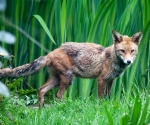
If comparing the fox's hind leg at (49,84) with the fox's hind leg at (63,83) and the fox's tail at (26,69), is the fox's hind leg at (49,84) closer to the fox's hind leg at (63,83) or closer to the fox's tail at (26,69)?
the fox's hind leg at (63,83)

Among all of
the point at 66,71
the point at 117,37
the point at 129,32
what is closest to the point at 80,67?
the point at 66,71

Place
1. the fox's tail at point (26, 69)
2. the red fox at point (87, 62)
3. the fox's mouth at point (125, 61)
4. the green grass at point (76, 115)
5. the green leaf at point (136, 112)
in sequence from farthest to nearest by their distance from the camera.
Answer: the red fox at point (87, 62), the fox's mouth at point (125, 61), the fox's tail at point (26, 69), the green grass at point (76, 115), the green leaf at point (136, 112)

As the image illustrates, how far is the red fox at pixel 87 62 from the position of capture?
277 inches

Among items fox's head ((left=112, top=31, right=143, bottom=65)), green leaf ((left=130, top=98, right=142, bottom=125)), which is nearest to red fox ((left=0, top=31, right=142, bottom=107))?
fox's head ((left=112, top=31, right=143, bottom=65))

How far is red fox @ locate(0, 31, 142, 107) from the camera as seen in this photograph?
704 cm

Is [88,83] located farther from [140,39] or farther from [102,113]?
[102,113]

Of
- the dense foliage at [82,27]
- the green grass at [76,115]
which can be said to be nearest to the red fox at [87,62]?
the dense foliage at [82,27]

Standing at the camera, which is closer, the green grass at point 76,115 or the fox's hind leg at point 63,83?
the green grass at point 76,115

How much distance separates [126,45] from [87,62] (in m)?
0.71

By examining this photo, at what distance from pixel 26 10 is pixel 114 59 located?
72.9 inches

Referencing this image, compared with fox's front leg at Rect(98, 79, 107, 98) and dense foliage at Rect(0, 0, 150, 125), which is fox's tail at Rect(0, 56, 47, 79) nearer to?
dense foliage at Rect(0, 0, 150, 125)

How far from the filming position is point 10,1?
7762 millimetres

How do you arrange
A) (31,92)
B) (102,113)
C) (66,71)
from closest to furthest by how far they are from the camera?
(102,113), (66,71), (31,92)

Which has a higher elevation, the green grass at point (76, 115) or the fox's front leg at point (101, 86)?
the green grass at point (76, 115)
